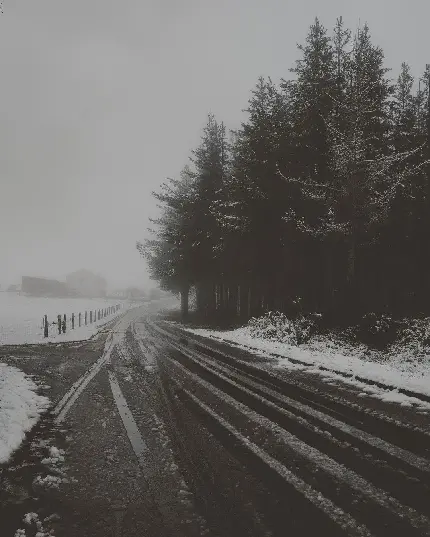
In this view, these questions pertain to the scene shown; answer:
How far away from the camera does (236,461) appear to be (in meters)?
4.69

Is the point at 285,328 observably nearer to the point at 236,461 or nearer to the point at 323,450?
the point at 323,450

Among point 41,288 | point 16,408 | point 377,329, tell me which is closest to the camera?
point 16,408

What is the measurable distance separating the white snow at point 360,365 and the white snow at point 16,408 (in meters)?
6.09

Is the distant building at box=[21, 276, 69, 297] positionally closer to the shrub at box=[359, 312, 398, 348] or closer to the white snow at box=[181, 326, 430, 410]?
the white snow at box=[181, 326, 430, 410]

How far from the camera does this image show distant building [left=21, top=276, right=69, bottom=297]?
103637 mm

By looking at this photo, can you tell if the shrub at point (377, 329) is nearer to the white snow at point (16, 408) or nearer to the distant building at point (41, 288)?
the white snow at point (16, 408)

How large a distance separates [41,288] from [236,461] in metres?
111

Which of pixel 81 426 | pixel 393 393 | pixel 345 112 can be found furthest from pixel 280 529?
pixel 345 112

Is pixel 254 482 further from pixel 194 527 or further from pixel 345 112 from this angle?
pixel 345 112

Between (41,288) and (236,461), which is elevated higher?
(41,288)

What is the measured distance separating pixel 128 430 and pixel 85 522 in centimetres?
240

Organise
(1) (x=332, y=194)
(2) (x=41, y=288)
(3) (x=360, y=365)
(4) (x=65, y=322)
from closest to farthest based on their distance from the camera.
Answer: (3) (x=360, y=365)
(1) (x=332, y=194)
(4) (x=65, y=322)
(2) (x=41, y=288)

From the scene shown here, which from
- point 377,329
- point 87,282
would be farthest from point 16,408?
point 87,282

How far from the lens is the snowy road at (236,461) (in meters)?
3.46
